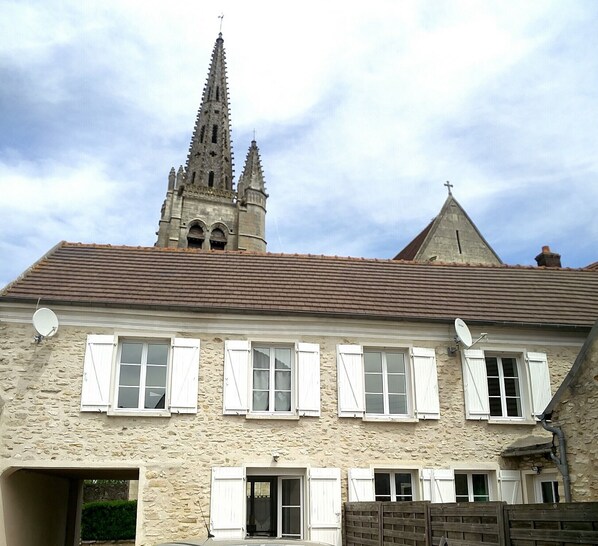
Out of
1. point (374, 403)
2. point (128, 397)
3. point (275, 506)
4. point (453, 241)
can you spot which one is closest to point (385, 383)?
point (374, 403)

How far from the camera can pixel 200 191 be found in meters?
46.1

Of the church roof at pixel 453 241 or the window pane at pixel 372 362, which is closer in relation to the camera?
the window pane at pixel 372 362

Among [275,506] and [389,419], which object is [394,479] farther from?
[275,506]

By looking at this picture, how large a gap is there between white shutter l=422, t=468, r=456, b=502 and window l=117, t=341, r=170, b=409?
4.86 meters

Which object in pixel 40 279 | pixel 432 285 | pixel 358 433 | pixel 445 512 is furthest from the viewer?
pixel 432 285

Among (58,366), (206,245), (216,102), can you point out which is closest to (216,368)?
(58,366)

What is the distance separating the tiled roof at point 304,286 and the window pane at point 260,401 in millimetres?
1520

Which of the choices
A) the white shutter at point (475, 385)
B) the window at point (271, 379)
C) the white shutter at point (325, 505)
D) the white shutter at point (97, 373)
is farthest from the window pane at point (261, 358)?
the white shutter at point (475, 385)

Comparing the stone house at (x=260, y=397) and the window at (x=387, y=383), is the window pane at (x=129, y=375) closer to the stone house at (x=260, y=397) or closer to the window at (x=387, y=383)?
the stone house at (x=260, y=397)

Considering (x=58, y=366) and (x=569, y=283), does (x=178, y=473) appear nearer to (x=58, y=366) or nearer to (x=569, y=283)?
(x=58, y=366)

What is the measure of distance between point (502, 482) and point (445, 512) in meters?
4.50

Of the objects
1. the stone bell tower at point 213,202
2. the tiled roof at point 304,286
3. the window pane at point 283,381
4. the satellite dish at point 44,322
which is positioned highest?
the stone bell tower at point 213,202

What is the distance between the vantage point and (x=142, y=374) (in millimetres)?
11648

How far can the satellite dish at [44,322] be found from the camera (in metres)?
11.0
